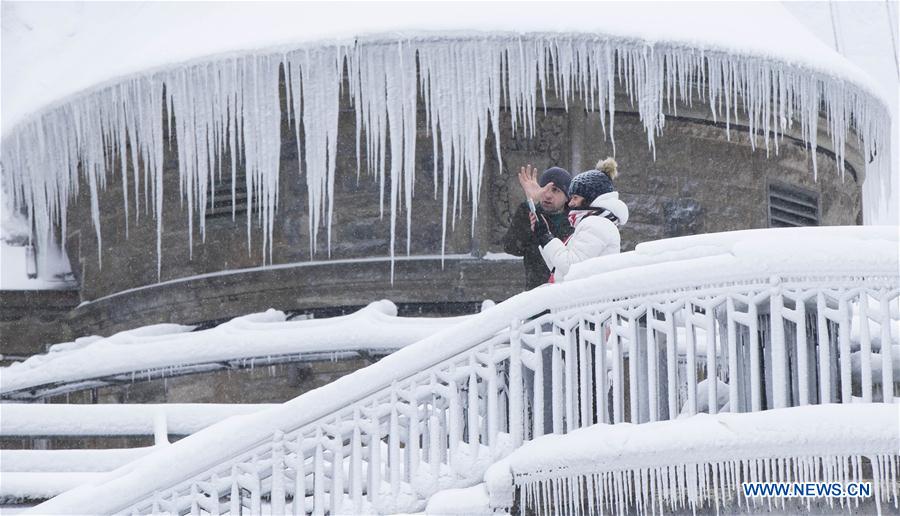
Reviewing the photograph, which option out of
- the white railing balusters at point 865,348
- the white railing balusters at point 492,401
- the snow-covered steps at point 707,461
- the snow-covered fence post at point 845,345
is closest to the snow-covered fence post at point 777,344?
the snow-covered steps at point 707,461

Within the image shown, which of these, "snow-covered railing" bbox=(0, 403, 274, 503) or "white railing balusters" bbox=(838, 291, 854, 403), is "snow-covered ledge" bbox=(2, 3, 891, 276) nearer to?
"snow-covered railing" bbox=(0, 403, 274, 503)

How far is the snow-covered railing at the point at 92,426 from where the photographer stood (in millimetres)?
13953

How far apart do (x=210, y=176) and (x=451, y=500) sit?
30.5 feet

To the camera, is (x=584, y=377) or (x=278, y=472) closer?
(x=584, y=377)

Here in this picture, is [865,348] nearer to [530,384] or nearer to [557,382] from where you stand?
[557,382]

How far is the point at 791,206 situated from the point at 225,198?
593 centimetres

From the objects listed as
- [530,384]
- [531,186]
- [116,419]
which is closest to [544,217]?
[531,186]

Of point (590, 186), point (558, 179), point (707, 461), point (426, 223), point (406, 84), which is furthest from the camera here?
point (426, 223)

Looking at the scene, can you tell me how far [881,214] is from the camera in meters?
29.8

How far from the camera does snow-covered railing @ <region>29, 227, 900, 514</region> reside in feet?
32.2

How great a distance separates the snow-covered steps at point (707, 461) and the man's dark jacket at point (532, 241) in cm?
202

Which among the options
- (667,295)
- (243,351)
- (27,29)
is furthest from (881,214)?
(667,295)

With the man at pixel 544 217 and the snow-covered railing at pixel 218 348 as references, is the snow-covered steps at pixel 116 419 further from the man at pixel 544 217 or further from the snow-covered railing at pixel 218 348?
the man at pixel 544 217

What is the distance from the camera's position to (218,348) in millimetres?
17234
